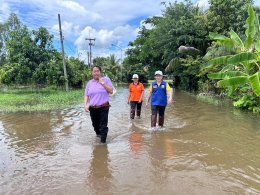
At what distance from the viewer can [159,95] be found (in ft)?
30.3

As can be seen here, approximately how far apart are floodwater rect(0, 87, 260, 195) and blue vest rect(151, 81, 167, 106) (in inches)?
33.7

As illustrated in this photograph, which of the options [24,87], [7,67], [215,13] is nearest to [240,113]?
[215,13]

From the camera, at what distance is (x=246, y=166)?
20.0 feet

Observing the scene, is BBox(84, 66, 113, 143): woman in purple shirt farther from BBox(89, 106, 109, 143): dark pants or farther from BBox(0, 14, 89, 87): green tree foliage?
BBox(0, 14, 89, 87): green tree foliage

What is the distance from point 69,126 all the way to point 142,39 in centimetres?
3456

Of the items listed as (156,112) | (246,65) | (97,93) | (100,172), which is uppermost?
(246,65)

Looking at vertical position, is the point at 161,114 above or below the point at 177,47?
below

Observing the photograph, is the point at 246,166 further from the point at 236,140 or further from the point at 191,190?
the point at 236,140

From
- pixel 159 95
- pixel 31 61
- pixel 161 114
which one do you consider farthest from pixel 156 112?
pixel 31 61

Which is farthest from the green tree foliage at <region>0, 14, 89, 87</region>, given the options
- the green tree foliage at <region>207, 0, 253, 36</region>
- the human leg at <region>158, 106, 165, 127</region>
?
the human leg at <region>158, 106, 165, 127</region>

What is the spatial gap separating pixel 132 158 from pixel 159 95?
2.98 metres

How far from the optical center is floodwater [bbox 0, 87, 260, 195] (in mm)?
5102

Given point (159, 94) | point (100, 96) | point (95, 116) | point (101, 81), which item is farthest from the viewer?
point (159, 94)

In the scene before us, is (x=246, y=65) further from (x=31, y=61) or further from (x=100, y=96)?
(x=31, y=61)
